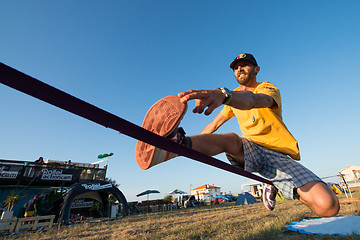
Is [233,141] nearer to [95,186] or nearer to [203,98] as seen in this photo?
[203,98]

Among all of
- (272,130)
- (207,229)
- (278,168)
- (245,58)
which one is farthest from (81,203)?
(245,58)

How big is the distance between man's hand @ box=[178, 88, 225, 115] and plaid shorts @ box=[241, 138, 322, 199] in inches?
51.6

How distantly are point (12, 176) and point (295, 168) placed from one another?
1850 centimetres

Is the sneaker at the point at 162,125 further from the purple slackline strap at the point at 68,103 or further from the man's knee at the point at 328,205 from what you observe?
the man's knee at the point at 328,205

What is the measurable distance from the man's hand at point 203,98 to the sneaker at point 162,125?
0.09 meters

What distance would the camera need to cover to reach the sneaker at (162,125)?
51.0 inches

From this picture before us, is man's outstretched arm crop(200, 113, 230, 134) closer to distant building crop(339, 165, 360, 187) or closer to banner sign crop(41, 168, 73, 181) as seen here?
banner sign crop(41, 168, 73, 181)

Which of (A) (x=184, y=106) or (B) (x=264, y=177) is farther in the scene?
(B) (x=264, y=177)

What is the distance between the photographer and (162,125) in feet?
4.78

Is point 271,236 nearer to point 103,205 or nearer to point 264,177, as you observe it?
point 264,177

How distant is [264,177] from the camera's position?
245 cm

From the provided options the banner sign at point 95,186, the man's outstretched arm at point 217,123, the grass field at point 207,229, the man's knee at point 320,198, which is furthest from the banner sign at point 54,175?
the man's knee at point 320,198

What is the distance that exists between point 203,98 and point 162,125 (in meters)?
0.49

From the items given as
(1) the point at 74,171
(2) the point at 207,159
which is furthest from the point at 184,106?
(1) the point at 74,171
